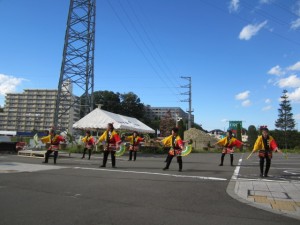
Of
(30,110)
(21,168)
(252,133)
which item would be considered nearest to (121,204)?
(21,168)

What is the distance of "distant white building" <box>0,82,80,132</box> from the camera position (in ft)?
404

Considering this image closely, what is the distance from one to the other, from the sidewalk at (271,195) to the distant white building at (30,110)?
119196mm

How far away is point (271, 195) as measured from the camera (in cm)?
773

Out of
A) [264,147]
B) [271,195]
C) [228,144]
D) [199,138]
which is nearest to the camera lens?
[271,195]

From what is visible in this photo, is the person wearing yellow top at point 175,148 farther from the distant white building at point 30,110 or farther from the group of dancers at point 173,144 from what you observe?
the distant white building at point 30,110

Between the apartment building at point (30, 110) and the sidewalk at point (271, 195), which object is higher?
the apartment building at point (30, 110)

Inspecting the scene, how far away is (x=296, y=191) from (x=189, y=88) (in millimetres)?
49825

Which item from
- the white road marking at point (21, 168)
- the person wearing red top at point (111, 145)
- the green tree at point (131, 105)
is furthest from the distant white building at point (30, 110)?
the person wearing red top at point (111, 145)

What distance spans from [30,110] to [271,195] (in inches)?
5145

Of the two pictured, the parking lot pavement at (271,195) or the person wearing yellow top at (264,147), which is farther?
the person wearing yellow top at (264,147)

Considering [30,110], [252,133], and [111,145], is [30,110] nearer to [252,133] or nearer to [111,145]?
[252,133]

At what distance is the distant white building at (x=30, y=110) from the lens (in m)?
123

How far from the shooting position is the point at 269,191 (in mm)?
8344

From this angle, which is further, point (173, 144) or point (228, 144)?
point (228, 144)
